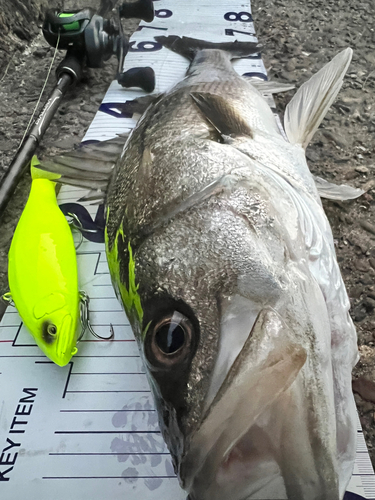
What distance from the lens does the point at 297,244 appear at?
30.7 inches

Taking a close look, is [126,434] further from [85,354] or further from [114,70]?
[114,70]

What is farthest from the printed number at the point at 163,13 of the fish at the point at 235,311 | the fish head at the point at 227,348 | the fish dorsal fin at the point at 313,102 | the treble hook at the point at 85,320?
the fish head at the point at 227,348

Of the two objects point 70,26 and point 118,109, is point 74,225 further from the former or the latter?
point 70,26

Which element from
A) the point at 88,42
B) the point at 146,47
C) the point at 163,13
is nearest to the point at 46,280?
the point at 88,42

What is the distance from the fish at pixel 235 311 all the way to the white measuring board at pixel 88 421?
37 cm

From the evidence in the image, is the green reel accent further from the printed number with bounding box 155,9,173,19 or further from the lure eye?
the lure eye

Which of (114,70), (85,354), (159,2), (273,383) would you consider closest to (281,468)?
(273,383)

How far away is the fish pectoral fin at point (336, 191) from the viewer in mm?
1405

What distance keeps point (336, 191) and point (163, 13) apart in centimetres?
198

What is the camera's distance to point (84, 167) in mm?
1219

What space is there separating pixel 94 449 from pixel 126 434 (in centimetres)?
9

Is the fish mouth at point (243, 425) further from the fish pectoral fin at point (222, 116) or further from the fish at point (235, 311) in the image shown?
the fish pectoral fin at point (222, 116)

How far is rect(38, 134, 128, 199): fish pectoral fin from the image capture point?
121 centimetres

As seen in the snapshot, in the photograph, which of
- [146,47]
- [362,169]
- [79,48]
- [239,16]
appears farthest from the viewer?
[239,16]
